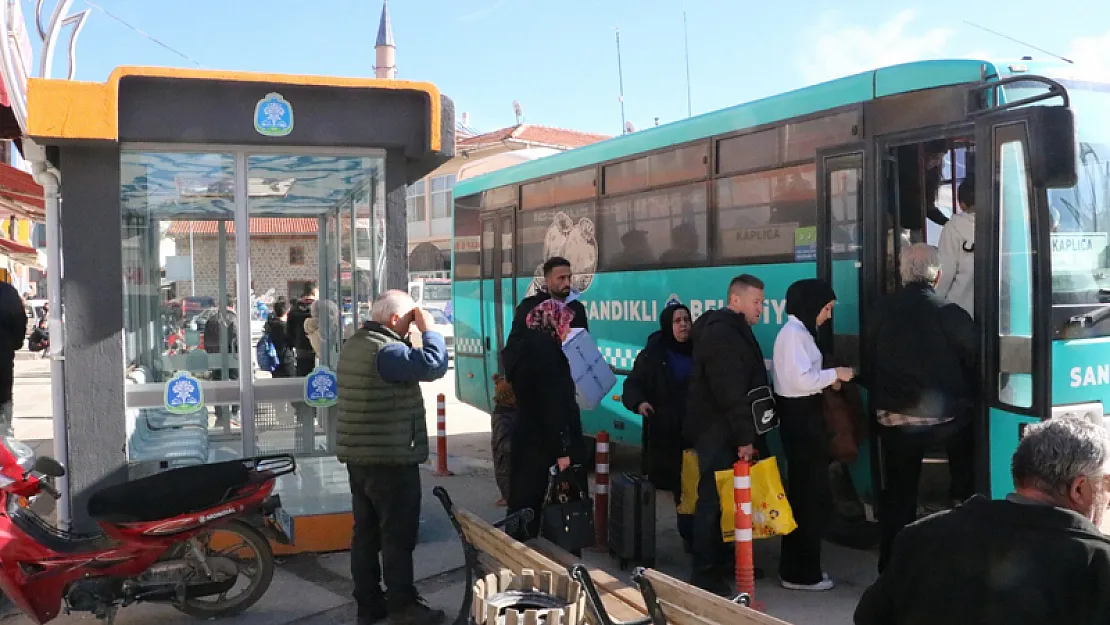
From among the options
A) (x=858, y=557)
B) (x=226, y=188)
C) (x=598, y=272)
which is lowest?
(x=858, y=557)

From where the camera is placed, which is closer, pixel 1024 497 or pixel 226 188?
pixel 1024 497

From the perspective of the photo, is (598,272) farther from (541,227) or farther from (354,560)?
(354,560)

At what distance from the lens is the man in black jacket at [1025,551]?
2129 millimetres

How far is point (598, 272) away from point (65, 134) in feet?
16.7

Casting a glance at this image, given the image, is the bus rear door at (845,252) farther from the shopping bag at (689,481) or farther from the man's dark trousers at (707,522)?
the man's dark trousers at (707,522)

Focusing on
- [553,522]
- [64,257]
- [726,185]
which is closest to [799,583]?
[553,522]

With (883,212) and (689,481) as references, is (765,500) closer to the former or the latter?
(689,481)

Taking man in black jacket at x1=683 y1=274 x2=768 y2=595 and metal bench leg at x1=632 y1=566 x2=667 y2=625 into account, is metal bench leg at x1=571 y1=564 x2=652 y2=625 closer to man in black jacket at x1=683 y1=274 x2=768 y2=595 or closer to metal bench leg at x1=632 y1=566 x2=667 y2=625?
metal bench leg at x1=632 y1=566 x2=667 y2=625

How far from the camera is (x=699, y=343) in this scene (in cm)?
558

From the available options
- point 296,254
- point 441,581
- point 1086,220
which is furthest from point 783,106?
point 296,254

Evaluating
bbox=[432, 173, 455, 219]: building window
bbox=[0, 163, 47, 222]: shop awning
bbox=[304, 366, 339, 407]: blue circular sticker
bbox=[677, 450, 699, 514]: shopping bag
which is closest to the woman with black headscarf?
bbox=[677, 450, 699, 514]: shopping bag

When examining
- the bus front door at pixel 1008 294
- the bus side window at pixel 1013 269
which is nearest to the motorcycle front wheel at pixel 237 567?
the bus front door at pixel 1008 294

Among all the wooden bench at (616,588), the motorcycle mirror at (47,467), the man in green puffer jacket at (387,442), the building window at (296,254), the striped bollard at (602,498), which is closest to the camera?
the wooden bench at (616,588)

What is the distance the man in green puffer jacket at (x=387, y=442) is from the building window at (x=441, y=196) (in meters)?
39.8
